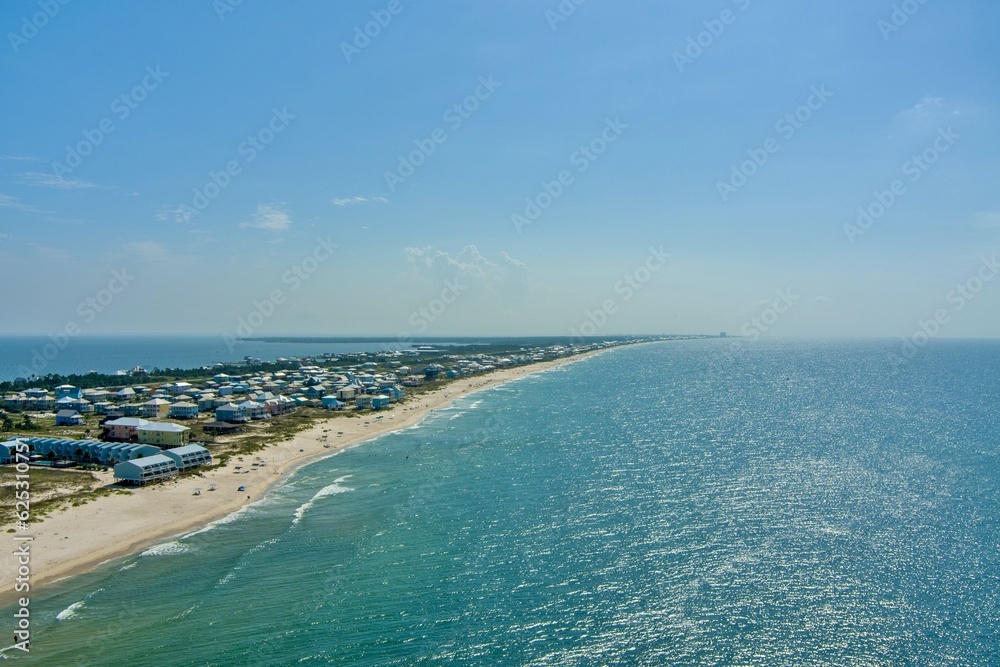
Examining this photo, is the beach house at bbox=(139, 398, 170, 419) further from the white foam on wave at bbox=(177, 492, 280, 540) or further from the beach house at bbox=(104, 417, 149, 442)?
the white foam on wave at bbox=(177, 492, 280, 540)

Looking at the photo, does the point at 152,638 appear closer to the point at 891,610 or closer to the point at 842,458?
the point at 891,610

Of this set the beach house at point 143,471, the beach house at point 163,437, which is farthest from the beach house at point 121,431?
the beach house at point 143,471

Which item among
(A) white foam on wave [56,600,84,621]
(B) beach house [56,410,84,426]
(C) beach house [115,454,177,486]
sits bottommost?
(A) white foam on wave [56,600,84,621]

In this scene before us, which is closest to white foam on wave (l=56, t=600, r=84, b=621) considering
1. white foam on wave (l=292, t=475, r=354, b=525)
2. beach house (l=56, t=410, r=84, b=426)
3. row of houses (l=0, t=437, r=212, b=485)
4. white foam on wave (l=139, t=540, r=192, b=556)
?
white foam on wave (l=139, t=540, r=192, b=556)

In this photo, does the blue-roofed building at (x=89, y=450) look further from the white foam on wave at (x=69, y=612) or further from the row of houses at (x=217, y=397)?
the white foam on wave at (x=69, y=612)

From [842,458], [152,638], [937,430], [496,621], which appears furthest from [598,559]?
[937,430]

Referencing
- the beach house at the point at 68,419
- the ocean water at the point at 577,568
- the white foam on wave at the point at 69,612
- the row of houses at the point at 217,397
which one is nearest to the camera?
the ocean water at the point at 577,568

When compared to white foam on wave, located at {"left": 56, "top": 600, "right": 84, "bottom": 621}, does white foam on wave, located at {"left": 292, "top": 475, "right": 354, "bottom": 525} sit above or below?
below

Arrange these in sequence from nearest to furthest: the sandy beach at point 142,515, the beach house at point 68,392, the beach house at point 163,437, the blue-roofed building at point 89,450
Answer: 1. the sandy beach at point 142,515
2. the blue-roofed building at point 89,450
3. the beach house at point 163,437
4. the beach house at point 68,392
